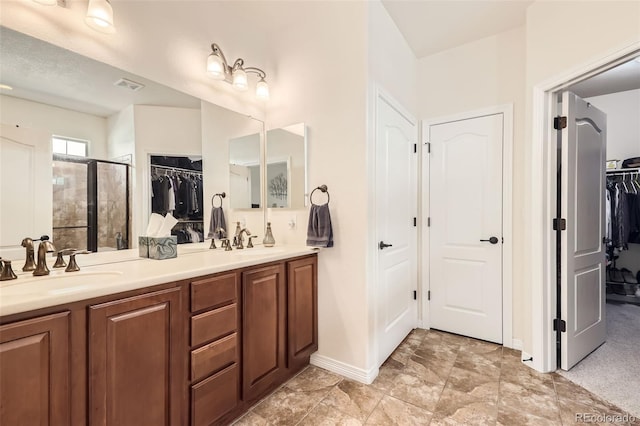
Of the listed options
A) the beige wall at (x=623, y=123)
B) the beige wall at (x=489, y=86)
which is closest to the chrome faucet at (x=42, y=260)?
the beige wall at (x=489, y=86)

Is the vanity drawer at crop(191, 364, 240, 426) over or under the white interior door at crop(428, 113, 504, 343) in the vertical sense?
under

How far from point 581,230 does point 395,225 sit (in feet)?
4.54

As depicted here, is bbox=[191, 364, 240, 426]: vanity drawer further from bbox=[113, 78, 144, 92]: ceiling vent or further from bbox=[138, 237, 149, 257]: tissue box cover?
bbox=[113, 78, 144, 92]: ceiling vent

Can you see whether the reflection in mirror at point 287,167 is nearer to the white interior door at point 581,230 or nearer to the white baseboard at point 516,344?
the white interior door at point 581,230

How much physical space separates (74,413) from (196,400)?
513 millimetres

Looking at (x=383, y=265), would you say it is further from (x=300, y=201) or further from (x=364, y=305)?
(x=300, y=201)

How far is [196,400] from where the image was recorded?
143cm

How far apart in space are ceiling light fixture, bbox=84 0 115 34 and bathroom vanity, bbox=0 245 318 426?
4.17 feet

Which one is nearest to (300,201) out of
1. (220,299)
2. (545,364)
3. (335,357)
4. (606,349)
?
(220,299)

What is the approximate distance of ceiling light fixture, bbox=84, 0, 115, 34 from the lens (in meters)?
1.47

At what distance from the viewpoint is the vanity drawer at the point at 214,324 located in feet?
4.71

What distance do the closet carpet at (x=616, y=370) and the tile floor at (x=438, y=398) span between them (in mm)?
112

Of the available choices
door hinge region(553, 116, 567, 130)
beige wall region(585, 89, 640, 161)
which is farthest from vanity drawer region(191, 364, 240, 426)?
beige wall region(585, 89, 640, 161)

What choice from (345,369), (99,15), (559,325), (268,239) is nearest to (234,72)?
(99,15)
